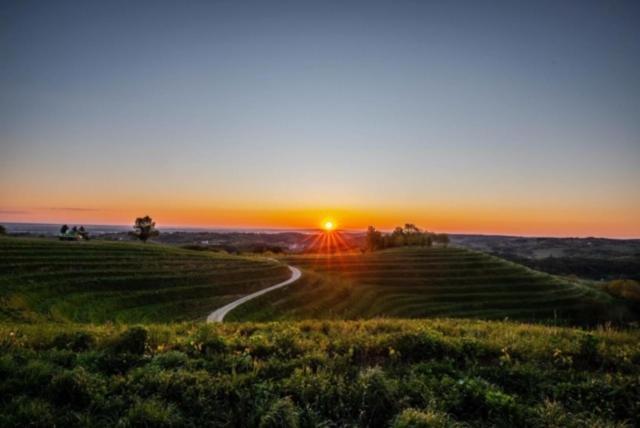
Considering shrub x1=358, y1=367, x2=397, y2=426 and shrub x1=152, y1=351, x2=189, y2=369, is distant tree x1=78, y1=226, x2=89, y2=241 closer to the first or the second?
shrub x1=152, y1=351, x2=189, y2=369

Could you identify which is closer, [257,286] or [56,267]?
[56,267]

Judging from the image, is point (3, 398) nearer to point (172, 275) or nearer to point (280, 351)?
point (280, 351)

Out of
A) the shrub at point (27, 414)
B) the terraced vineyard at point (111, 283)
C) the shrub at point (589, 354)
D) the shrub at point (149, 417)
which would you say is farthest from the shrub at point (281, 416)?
the terraced vineyard at point (111, 283)

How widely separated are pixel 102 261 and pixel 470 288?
6314 cm

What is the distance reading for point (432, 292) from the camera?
70438mm

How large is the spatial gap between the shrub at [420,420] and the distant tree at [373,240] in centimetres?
12250

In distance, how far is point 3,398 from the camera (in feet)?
23.0

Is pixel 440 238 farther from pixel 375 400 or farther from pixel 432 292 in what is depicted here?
pixel 375 400

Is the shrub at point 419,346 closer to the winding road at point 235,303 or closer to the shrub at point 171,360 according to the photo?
the shrub at point 171,360

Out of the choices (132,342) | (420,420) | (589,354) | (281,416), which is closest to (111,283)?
(132,342)

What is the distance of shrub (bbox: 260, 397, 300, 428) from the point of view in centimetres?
618

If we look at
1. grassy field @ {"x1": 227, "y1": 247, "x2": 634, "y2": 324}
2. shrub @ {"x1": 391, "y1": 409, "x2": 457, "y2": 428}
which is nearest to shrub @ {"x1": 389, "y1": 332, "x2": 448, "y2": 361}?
shrub @ {"x1": 391, "y1": 409, "x2": 457, "y2": 428}

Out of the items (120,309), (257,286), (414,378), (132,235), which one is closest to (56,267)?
(120,309)

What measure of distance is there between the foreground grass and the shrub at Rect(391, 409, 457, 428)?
0.02 meters
